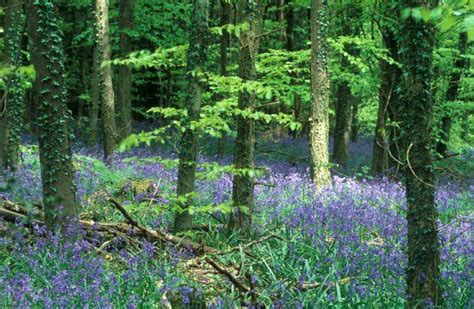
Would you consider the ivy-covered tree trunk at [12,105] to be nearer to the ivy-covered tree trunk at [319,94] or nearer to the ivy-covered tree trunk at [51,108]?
the ivy-covered tree trunk at [51,108]

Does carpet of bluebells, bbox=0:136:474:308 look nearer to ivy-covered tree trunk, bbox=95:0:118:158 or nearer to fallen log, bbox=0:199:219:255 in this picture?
fallen log, bbox=0:199:219:255

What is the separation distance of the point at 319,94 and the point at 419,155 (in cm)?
641

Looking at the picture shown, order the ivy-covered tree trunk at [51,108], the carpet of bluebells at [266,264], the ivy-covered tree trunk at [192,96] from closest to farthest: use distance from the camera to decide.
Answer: the carpet of bluebells at [266,264] < the ivy-covered tree trunk at [51,108] < the ivy-covered tree trunk at [192,96]

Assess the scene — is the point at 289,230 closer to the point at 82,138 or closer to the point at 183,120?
the point at 183,120

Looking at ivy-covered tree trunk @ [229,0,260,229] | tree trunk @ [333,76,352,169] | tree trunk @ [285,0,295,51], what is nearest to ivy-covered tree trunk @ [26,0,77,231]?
ivy-covered tree trunk @ [229,0,260,229]

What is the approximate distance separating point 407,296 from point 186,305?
188 cm

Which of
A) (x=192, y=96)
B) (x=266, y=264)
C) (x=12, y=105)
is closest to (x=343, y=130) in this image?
(x=12, y=105)

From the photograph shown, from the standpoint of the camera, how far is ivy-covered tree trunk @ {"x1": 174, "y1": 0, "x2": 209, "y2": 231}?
21.9 ft

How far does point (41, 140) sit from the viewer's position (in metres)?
5.74

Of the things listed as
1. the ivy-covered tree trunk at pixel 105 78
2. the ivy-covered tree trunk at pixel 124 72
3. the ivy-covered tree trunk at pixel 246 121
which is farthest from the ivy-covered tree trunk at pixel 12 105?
the ivy-covered tree trunk at pixel 124 72

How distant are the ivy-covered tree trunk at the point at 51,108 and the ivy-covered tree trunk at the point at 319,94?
5825mm

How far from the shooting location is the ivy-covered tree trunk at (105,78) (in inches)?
507

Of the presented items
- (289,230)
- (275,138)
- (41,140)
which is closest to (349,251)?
(289,230)

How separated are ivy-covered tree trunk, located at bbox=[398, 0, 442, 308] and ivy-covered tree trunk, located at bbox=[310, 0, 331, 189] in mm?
6096
